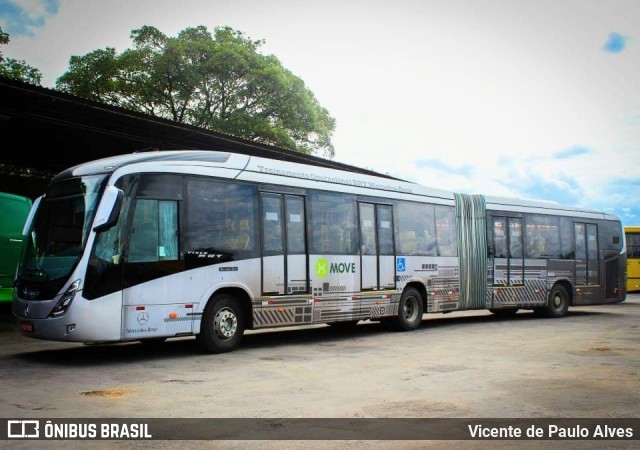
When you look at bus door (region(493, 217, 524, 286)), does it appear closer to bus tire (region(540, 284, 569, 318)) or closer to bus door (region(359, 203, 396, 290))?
bus tire (region(540, 284, 569, 318))

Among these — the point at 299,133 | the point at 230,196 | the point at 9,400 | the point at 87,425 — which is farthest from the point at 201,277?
the point at 299,133

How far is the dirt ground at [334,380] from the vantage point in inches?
263

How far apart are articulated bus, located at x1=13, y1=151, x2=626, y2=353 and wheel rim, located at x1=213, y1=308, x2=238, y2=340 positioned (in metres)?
0.03

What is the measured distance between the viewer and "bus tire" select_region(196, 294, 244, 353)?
10875 mm

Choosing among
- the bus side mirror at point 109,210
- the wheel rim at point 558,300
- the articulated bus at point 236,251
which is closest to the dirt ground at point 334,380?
the articulated bus at point 236,251

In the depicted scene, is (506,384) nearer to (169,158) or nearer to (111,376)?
(111,376)

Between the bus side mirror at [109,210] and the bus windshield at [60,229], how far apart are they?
188 millimetres

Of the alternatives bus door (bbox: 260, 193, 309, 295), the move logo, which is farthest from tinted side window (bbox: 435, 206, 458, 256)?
bus door (bbox: 260, 193, 309, 295)

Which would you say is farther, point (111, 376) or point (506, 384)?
point (111, 376)

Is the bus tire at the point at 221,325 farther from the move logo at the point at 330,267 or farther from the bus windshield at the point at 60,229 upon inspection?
the bus windshield at the point at 60,229

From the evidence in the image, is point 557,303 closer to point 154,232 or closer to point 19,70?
point 154,232

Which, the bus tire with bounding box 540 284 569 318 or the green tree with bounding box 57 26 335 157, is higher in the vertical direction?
the green tree with bounding box 57 26 335 157

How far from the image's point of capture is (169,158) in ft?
35.3

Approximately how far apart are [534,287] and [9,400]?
14.9 m
